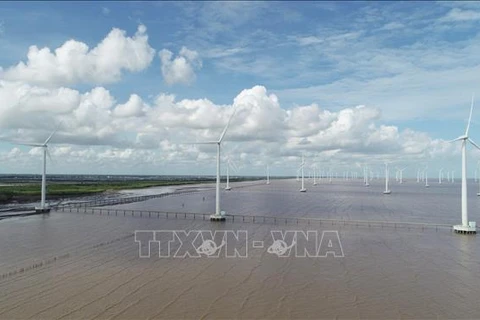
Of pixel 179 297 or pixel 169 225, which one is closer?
pixel 179 297

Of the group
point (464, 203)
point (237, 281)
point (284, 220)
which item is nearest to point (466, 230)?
point (464, 203)

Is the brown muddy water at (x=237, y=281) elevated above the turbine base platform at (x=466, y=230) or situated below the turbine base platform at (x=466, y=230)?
below

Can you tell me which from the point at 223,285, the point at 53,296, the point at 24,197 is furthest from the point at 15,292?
the point at 24,197

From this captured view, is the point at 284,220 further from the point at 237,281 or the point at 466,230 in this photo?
the point at 237,281

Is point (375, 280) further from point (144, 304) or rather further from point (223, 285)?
point (144, 304)

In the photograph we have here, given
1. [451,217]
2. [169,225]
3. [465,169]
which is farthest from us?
[451,217]

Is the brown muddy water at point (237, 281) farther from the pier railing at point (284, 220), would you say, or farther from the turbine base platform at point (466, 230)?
the pier railing at point (284, 220)

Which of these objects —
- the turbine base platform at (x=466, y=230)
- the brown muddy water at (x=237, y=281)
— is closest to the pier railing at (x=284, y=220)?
the turbine base platform at (x=466, y=230)

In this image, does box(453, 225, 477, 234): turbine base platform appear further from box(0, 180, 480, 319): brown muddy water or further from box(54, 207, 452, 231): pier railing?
box(0, 180, 480, 319): brown muddy water

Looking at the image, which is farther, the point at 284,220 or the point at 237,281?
the point at 284,220

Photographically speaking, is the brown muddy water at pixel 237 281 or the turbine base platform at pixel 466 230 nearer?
the brown muddy water at pixel 237 281

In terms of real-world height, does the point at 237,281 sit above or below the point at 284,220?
below
